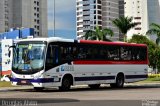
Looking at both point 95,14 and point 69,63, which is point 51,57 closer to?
point 69,63

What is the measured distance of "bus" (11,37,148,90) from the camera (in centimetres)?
2588

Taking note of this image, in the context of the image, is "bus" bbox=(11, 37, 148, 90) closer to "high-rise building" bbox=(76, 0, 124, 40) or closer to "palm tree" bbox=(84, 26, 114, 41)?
"palm tree" bbox=(84, 26, 114, 41)

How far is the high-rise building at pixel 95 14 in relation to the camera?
173750 millimetres

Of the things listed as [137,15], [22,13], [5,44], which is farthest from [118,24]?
[137,15]

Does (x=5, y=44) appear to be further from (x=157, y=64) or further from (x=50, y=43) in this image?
Answer: (x=157, y=64)

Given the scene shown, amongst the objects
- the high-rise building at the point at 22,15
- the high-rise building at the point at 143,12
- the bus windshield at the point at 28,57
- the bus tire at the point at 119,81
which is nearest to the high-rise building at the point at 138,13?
the high-rise building at the point at 143,12

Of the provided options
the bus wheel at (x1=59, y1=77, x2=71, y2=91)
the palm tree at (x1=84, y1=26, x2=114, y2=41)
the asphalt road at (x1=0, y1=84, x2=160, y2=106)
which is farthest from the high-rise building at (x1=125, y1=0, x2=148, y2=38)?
the asphalt road at (x1=0, y1=84, x2=160, y2=106)

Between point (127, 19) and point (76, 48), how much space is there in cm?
4329

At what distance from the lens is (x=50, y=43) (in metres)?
26.1

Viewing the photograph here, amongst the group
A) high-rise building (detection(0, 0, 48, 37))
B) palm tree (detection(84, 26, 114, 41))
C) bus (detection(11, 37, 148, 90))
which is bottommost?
bus (detection(11, 37, 148, 90))

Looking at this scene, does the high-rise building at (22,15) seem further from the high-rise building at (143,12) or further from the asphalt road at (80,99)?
the asphalt road at (80,99)

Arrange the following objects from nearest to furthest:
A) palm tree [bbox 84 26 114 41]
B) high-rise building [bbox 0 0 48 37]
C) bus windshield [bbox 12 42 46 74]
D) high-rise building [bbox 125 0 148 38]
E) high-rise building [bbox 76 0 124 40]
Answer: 1. bus windshield [bbox 12 42 46 74]
2. palm tree [bbox 84 26 114 41]
3. high-rise building [bbox 0 0 48 37]
4. high-rise building [bbox 125 0 148 38]
5. high-rise building [bbox 76 0 124 40]

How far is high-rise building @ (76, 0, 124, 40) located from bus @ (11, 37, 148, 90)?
141 metres

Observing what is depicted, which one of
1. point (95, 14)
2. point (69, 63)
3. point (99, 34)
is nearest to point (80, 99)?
point (69, 63)
